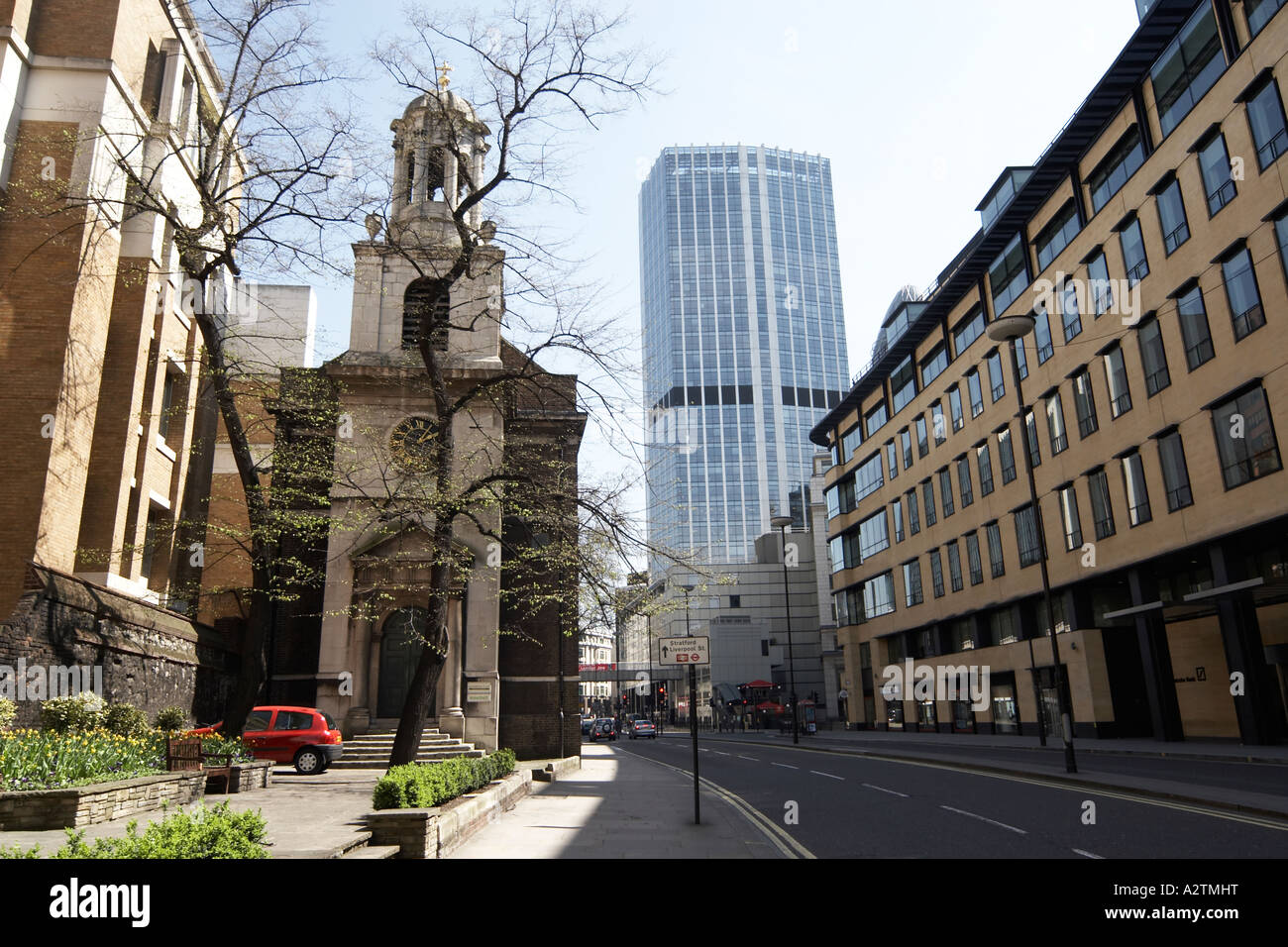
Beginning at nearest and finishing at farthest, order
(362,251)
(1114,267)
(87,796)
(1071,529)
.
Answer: (87,796) → (362,251) → (1114,267) → (1071,529)

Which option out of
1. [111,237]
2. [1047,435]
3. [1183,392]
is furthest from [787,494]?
[111,237]

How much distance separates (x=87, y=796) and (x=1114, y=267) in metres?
34.3

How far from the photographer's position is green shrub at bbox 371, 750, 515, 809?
934 cm

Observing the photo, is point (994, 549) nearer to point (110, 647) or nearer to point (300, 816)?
point (300, 816)

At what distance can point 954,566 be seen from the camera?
46.0m

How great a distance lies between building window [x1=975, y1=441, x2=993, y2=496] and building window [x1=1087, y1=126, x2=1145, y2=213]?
13407 millimetres

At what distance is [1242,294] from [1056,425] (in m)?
11.9

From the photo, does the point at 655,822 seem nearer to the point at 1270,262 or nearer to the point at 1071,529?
the point at 1270,262

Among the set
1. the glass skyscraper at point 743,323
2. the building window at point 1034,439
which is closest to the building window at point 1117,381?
the building window at point 1034,439

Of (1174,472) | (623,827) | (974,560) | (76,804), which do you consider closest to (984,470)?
(974,560)

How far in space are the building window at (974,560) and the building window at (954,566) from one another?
40.8 inches

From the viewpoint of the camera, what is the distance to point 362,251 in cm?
2850

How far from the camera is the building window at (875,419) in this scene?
56594 millimetres

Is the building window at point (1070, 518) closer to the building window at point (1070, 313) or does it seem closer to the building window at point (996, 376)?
the building window at point (1070, 313)
